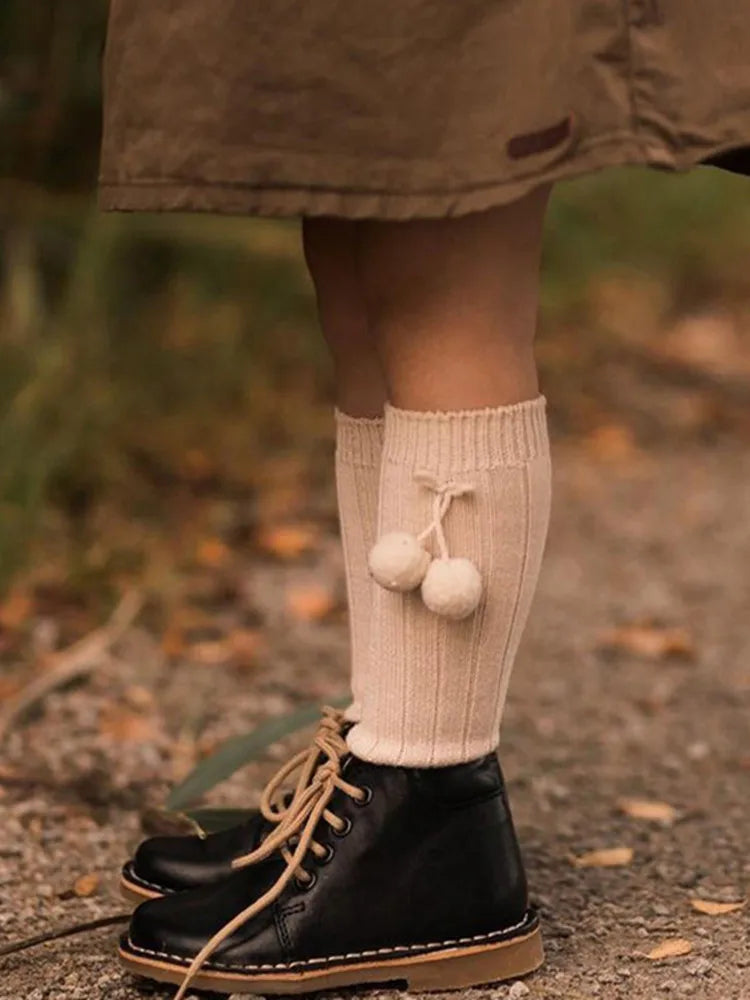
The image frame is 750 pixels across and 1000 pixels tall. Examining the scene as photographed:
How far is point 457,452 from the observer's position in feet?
4.83

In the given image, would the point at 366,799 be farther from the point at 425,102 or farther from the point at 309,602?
the point at 309,602

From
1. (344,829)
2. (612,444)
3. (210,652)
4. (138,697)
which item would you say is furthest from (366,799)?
(612,444)

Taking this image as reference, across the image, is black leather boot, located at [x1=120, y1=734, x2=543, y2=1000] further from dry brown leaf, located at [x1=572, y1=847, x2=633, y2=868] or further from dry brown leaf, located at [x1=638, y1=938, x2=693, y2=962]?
dry brown leaf, located at [x1=572, y1=847, x2=633, y2=868]

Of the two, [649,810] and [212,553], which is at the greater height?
[212,553]

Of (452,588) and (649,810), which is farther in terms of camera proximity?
(649,810)

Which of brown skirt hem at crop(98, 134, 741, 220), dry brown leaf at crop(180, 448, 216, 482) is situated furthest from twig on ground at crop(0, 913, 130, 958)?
dry brown leaf at crop(180, 448, 216, 482)

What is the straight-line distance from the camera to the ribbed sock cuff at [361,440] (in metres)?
1.66

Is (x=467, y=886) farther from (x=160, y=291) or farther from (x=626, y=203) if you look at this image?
(x=626, y=203)

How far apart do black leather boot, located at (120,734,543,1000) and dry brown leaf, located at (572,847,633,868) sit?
1.22ft

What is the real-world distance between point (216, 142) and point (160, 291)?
8.86 ft

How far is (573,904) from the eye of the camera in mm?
1775

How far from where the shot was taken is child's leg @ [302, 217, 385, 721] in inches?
63.3

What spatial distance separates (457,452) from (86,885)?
2.16ft

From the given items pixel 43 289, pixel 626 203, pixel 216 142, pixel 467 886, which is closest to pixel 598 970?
pixel 467 886
